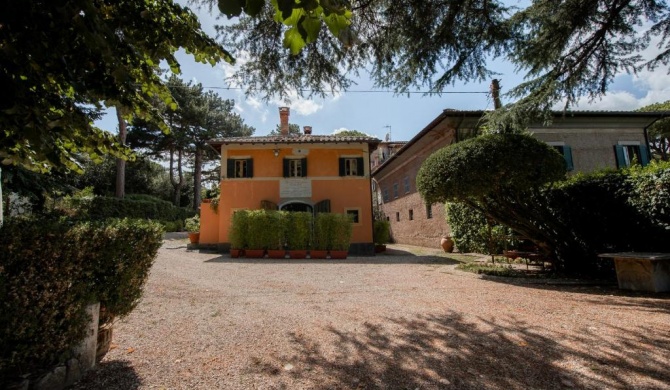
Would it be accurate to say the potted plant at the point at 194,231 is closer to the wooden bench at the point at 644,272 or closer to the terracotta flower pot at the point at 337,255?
the terracotta flower pot at the point at 337,255

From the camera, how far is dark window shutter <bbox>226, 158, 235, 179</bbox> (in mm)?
15734

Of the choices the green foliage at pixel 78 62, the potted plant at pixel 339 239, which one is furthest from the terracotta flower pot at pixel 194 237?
the green foliage at pixel 78 62

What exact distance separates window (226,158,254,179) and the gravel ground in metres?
9.91

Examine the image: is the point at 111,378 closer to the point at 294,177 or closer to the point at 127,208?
the point at 294,177

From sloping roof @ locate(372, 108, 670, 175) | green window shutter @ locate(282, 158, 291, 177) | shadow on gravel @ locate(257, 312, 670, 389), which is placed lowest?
shadow on gravel @ locate(257, 312, 670, 389)

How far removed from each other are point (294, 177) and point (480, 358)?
1349 centimetres

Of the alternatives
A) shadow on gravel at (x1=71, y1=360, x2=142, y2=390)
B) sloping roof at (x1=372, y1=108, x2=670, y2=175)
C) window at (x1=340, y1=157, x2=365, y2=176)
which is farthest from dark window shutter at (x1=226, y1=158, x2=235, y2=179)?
shadow on gravel at (x1=71, y1=360, x2=142, y2=390)

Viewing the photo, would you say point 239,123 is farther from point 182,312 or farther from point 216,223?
point 182,312

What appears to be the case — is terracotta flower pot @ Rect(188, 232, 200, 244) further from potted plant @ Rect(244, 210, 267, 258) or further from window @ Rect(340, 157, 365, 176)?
window @ Rect(340, 157, 365, 176)

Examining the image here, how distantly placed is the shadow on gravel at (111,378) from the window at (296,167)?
13.2 meters

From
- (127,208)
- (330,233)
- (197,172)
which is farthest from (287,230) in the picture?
(197,172)

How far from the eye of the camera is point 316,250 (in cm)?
1263

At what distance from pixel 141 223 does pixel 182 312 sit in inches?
78.6

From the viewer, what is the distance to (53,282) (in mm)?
2199
